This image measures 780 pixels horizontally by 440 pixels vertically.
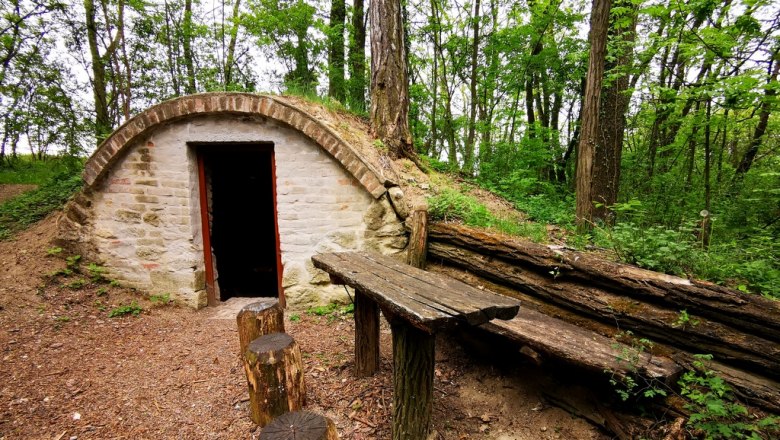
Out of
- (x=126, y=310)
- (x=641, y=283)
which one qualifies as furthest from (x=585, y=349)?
(x=126, y=310)

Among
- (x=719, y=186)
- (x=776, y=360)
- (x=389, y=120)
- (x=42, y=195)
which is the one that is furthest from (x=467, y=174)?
(x=42, y=195)

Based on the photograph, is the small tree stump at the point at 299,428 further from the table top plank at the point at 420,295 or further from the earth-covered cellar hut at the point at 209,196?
the earth-covered cellar hut at the point at 209,196

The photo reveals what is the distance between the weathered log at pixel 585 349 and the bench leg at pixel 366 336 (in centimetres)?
98

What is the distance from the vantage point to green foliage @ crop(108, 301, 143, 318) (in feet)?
14.0

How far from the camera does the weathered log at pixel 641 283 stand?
2102 millimetres

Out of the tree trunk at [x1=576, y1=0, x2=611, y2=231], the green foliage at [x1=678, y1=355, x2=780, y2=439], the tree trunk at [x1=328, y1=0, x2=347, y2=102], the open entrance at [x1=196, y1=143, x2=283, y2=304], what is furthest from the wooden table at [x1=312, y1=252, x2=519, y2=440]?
the tree trunk at [x1=328, y1=0, x2=347, y2=102]

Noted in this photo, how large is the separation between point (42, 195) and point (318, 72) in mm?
6474

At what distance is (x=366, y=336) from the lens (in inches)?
118

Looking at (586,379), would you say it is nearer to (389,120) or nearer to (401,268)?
(401,268)

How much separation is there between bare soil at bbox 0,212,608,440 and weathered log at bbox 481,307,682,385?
592mm

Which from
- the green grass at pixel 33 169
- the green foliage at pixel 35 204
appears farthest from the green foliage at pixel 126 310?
the green grass at pixel 33 169

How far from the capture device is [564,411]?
257 cm

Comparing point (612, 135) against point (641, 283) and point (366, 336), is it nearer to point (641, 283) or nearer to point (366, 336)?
point (641, 283)

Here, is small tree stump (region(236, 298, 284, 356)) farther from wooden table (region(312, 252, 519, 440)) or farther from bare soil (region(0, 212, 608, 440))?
wooden table (region(312, 252, 519, 440))
